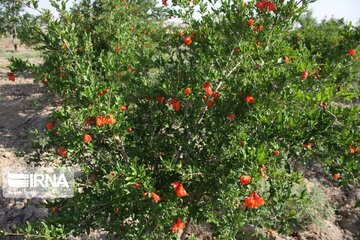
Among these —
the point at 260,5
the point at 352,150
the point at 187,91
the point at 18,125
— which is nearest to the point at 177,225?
the point at 187,91

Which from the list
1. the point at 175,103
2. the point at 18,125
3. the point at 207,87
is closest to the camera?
the point at 207,87

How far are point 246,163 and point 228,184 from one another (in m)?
0.53

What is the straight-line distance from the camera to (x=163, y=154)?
12.5 feet

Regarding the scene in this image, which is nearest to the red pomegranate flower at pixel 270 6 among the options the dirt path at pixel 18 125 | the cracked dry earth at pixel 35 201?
the cracked dry earth at pixel 35 201

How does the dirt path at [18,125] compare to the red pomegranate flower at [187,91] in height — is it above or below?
below

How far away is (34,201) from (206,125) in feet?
14.9

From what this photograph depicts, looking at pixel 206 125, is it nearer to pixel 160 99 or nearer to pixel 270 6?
pixel 160 99

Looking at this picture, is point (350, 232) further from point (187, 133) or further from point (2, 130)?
point (2, 130)

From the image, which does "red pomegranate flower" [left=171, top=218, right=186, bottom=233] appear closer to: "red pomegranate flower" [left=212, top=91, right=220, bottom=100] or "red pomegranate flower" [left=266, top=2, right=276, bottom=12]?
"red pomegranate flower" [left=212, top=91, right=220, bottom=100]

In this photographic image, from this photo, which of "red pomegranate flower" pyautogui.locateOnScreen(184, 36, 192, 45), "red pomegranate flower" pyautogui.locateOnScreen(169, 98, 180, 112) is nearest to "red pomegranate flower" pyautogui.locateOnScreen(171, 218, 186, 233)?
"red pomegranate flower" pyautogui.locateOnScreen(169, 98, 180, 112)

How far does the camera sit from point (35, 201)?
6301 mm

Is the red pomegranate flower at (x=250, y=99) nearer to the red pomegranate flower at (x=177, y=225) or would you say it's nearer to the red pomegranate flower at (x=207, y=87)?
the red pomegranate flower at (x=207, y=87)

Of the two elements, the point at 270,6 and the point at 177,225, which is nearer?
the point at 177,225

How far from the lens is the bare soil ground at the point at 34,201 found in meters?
5.85
